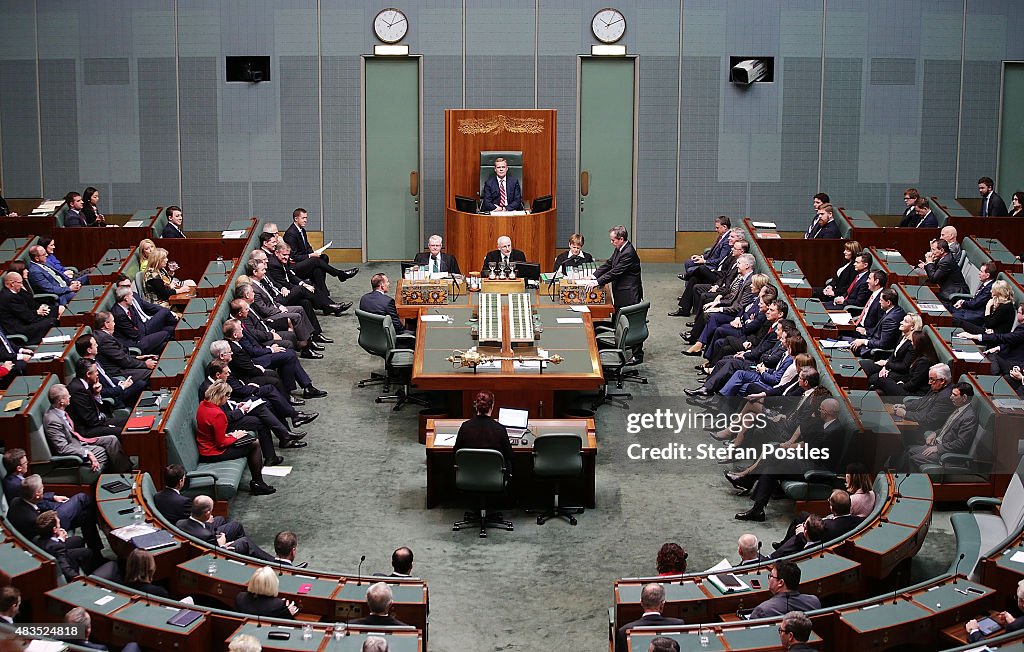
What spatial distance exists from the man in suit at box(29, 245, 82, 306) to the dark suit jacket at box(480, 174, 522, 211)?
4930 mm

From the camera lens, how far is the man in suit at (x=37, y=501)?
8.98 metres

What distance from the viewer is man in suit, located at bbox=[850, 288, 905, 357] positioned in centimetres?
1279

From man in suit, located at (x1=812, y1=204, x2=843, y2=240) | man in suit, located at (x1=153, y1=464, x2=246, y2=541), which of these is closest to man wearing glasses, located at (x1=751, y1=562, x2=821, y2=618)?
man in suit, located at (x1=153, y1=464, x2=246, y2=541)

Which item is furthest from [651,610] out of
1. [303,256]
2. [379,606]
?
[303,256]

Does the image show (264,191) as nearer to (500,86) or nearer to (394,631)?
(500,86)

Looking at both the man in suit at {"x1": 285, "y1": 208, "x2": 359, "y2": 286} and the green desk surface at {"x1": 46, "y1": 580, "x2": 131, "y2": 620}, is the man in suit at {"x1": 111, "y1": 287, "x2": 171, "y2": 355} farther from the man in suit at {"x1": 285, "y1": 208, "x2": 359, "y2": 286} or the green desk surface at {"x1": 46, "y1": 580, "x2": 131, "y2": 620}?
the green desk surface at {"x1": 46, "y1": 580, "x2": 131, "y2": 620}

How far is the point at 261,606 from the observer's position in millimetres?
7934

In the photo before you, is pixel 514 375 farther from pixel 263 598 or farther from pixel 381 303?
pixel 263 598

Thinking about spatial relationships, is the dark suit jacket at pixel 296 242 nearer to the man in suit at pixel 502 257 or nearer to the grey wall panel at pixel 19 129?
the man in suit at pixel 502 257

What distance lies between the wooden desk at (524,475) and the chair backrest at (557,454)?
233mm

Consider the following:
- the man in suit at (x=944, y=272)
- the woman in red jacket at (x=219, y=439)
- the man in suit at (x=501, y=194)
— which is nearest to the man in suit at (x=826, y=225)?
the man in suit at (x=944, y=272)

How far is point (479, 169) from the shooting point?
55.7 ft

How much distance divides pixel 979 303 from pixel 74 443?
8.71 meters

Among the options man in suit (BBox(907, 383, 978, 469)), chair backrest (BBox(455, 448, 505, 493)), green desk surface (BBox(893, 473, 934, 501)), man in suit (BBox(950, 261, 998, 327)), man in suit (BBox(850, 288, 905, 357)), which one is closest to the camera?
green desk surface (BBox(893, 473, 934, 501))
